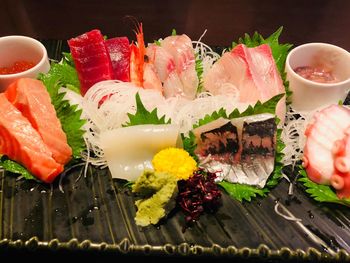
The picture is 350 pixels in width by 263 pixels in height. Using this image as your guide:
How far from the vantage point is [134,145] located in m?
2.40

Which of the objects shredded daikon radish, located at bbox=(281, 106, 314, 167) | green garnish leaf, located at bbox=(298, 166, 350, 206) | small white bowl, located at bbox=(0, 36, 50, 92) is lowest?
green garnish leaf, located at bbox=(298, 166, 350, 206)

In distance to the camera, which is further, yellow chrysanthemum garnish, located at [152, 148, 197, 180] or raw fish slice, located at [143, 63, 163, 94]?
raw fish slice, located at [143, 63, 163, 94]

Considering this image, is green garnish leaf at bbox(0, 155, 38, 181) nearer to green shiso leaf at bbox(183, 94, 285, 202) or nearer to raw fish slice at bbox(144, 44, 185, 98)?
green shiso leaf at bbox(183, 94, 285, 202)

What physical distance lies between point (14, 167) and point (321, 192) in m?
1.94

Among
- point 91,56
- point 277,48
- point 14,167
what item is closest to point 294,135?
point 277,48

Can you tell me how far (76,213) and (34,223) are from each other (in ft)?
0.78

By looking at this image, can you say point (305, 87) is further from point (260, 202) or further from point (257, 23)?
point (257, 23)

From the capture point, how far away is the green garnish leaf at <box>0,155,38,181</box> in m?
2.40

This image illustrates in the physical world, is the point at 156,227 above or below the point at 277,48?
below

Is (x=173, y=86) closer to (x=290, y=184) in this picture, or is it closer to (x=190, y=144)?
(x=190, y=144)

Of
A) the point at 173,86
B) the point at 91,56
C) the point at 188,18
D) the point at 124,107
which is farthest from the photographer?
the point at 188,18

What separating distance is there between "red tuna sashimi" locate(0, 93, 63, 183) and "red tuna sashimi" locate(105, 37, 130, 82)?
0.77 meters

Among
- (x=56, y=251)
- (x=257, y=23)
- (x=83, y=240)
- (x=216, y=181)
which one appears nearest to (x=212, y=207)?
(x=216, y=181)

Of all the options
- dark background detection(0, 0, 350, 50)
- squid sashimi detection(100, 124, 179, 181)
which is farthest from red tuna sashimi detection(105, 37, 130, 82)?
dark background detection(0, 0, 350, 50)
